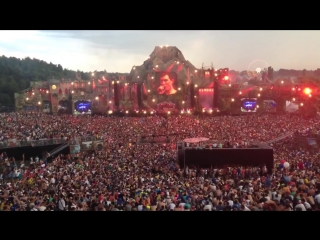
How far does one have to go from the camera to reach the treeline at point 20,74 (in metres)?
13.9

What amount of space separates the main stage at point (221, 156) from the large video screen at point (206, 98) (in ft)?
27.8

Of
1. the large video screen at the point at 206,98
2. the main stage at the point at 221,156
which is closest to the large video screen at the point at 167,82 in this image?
the large video screen at the point at 206,98

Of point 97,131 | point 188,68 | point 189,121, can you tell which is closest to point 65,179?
point 97,131

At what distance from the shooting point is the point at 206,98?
1755cm

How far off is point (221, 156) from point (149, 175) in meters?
1.95

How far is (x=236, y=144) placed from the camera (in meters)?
8.58

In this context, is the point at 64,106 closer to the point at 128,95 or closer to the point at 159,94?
the point at 128,95

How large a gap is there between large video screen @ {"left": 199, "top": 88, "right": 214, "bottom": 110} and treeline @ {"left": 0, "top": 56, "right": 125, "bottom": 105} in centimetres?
662

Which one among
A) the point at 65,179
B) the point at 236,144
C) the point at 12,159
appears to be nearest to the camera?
the point at 65,179

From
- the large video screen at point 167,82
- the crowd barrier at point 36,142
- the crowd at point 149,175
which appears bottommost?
the crowd at point 149,175

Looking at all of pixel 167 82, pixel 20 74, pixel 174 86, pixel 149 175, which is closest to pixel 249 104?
pixel 174 86

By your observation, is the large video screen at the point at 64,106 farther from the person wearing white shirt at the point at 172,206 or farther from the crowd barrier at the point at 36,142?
the person wearing white shirt at the point at 172,206
